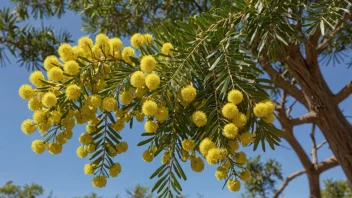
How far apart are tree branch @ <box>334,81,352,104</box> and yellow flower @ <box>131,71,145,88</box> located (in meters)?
2.16

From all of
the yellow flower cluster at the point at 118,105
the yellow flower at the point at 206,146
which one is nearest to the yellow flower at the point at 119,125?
the yellow flower cluster at the point at 118,105

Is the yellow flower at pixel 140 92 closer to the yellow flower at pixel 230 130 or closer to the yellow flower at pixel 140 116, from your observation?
the yellow flower at pixel 140 116

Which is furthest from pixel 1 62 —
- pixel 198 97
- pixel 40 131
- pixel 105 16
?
pixel 198 97

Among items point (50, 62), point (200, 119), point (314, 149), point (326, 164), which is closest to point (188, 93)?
point (200, 119)

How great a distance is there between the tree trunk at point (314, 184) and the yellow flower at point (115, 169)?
282 centimetres

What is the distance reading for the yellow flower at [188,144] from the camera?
36.1 inches

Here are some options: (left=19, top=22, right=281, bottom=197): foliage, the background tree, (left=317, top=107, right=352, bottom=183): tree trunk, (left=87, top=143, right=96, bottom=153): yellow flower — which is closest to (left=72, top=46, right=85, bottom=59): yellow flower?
(left=19, top=22, right=281, bottom=197): foliage

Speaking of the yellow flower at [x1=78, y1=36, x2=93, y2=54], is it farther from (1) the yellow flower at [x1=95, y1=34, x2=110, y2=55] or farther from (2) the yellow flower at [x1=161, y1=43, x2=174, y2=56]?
(2) the yellow flower at [x1=161, y1=43, x2=174, y2=56]

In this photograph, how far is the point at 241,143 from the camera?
0.97 metres

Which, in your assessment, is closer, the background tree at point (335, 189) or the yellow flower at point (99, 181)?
the yellow flower at point (99, 181)

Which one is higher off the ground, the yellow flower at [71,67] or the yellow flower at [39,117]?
the yellow flower at [71,67]

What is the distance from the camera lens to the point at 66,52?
934 mm

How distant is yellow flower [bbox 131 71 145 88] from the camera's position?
2.83 ft

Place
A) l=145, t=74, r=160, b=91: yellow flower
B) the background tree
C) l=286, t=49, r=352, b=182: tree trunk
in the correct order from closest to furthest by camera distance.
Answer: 1. l=145, t=74, r=160, b=91: yellow flower
2. l=286, t=49, r=352, b=182: tree trunk
3. the background tree
